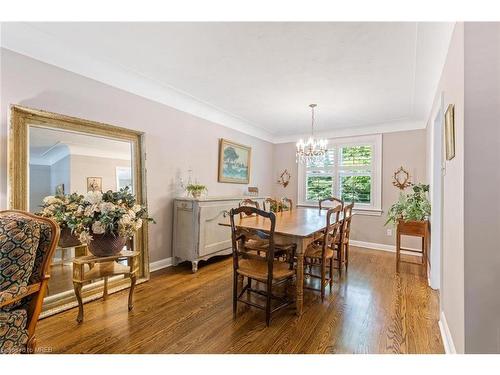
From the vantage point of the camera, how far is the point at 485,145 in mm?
1294

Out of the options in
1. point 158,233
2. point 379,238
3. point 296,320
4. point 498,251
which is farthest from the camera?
point 379,238

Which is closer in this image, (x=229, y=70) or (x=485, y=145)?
(x=485, y=145)

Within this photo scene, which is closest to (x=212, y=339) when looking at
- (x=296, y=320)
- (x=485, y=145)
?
(x=296, y=320)

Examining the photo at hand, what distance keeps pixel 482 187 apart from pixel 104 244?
264cm

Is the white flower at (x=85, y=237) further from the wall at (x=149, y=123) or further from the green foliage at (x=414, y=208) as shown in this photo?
the green foliage at (x=414, y=208)

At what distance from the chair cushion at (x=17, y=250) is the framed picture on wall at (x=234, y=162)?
2.98 meters

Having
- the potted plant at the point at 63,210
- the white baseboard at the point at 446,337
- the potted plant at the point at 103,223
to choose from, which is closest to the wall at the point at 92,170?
the potted plant at the point at 63,210

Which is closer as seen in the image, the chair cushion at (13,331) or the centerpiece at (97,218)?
the chair cushion at (13,331)

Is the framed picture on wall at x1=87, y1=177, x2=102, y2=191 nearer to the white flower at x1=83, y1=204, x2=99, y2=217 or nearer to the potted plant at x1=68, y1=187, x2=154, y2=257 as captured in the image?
the potted plant at x1=68, y1=187, x2=154, y2=257

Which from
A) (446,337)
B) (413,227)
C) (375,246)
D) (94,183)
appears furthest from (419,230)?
(94,183)

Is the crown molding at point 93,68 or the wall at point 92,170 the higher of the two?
the crown molding at point 93,68

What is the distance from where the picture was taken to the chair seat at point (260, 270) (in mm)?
2113
